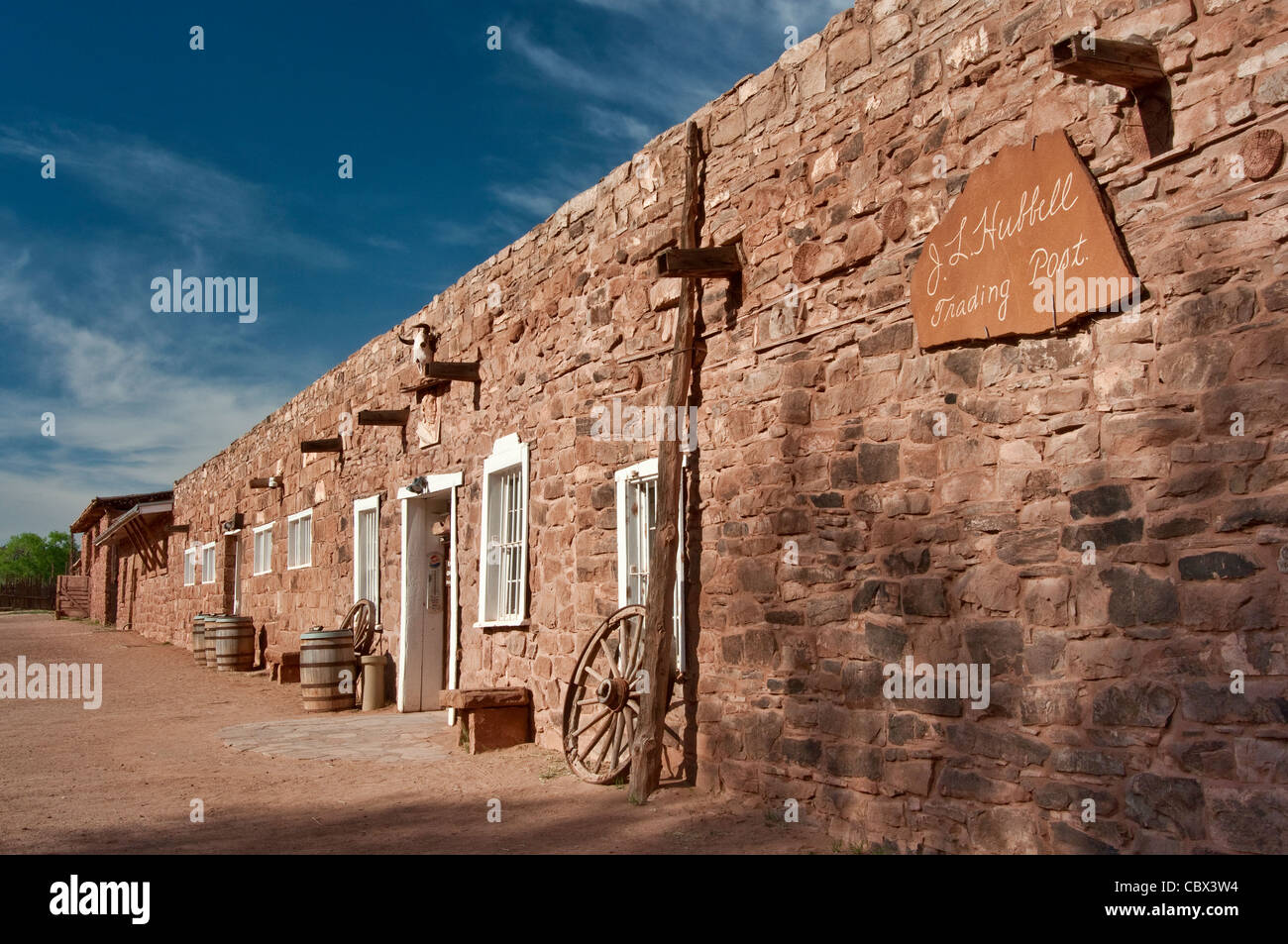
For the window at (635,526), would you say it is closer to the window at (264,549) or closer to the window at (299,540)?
the window at (299,540)

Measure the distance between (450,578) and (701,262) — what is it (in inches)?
189

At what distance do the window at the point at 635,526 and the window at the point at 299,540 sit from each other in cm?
777

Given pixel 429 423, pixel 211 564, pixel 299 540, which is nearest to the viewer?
pixel 429 423

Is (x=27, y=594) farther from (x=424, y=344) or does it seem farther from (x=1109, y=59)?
(x=1109, y=59)

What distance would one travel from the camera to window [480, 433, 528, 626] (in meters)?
8.68

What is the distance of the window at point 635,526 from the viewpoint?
682cm

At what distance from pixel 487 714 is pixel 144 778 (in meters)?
2.33

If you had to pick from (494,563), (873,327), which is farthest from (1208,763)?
(494,563)

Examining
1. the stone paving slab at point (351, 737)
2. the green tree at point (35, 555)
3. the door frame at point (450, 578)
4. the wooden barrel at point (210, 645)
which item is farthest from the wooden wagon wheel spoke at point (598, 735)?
the green tree at point (35, 555)

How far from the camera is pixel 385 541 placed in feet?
36.0

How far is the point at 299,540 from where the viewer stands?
47.2ft

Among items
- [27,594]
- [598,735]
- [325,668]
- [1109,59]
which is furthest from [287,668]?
[27,594]
